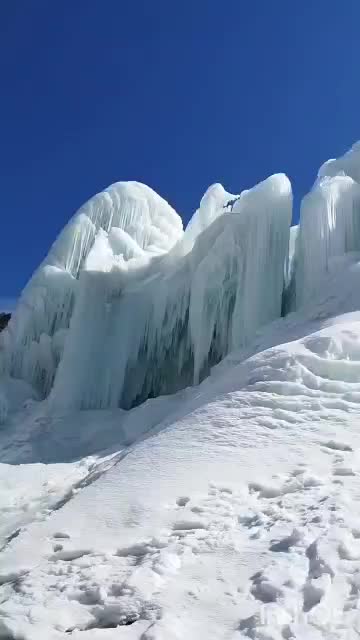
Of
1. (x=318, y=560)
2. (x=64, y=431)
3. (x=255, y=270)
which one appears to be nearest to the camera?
(x=318, y=560)

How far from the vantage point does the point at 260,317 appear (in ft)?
45.9

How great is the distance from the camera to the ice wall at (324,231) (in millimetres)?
13711

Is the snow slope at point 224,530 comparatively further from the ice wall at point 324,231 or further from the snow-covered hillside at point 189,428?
the ice wall at point 324,231

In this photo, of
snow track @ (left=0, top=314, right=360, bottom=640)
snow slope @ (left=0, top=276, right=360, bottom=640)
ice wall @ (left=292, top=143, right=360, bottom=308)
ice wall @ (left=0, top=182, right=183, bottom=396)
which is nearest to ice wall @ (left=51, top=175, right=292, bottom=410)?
ice wall @ (left=292, top=143, right=360, bottom=308)

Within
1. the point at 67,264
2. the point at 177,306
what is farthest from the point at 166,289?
the point at 67,264

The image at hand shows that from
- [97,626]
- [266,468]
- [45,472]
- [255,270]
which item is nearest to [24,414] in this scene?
[45,472]

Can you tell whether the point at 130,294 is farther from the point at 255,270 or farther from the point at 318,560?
the point at 318,560

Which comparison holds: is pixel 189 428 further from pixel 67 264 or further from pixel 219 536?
pixel 67 264

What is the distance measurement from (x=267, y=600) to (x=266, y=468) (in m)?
2.15

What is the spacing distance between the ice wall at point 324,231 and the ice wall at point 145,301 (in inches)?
24.9

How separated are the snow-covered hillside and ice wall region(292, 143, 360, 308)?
4 centimetres

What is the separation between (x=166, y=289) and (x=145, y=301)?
2.19ft

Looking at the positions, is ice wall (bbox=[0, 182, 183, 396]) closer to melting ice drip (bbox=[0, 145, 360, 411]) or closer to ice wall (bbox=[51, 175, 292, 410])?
melting ice drip (bbox=[0, 145, 360, 411])

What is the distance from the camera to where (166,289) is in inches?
657
